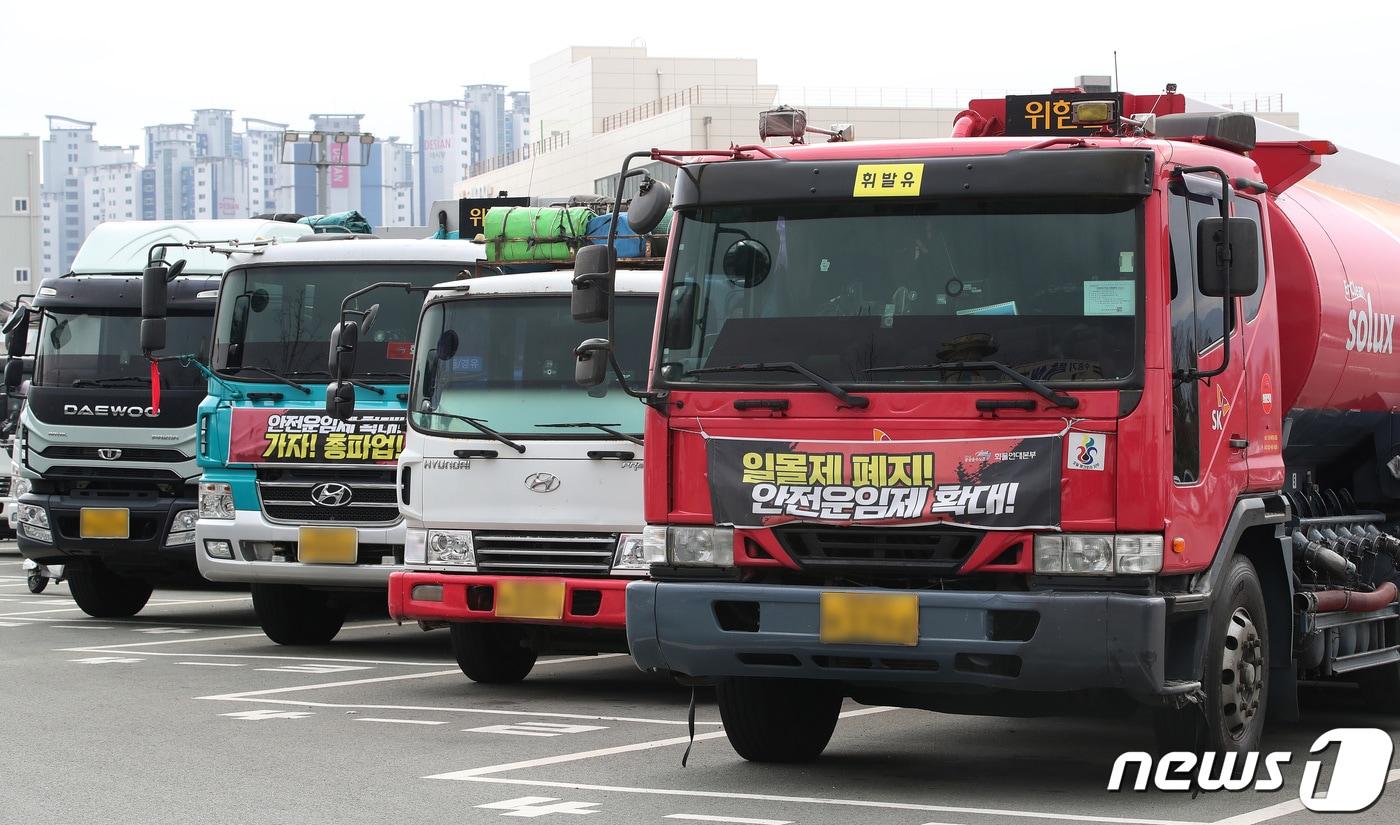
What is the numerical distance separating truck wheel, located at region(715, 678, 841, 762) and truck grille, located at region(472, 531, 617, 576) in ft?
7.85

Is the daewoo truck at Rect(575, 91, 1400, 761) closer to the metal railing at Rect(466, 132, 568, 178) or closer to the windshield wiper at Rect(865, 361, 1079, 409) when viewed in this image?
the windshield wiper at Rect(865, 361, 1079, 409)

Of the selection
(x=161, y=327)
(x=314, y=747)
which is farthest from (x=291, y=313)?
(x=314, y=747)

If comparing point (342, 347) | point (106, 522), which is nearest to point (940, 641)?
point (342, 347)

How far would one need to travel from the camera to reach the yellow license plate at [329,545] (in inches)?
552

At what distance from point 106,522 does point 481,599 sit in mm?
6004

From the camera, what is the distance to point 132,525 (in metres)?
16.5

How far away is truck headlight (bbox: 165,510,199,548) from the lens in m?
16.3

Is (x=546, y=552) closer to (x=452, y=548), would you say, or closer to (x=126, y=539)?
(x=452, y=548)

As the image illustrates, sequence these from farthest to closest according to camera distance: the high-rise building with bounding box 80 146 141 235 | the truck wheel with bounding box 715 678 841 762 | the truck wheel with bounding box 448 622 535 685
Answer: the high-rise building with bounding box 80 146 141 235 → the truck wheel with bounding box 448 622 535 685 → the truck wheel with bounding box 715 678 841 762

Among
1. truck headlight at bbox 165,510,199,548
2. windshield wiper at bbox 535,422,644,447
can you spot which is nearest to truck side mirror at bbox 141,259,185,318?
truck headlight at bbox 165,510,199,548

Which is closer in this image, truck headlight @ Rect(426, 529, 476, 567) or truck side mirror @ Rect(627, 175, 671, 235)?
truck side mirror @ Rect(627, 175, 671, 235)

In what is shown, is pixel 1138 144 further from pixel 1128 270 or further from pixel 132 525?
pixel 132 525

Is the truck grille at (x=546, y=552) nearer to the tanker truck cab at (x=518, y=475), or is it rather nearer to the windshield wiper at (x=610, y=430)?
the tanker truck cab at (x=518, y=475)

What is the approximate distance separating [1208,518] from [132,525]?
420 inches
